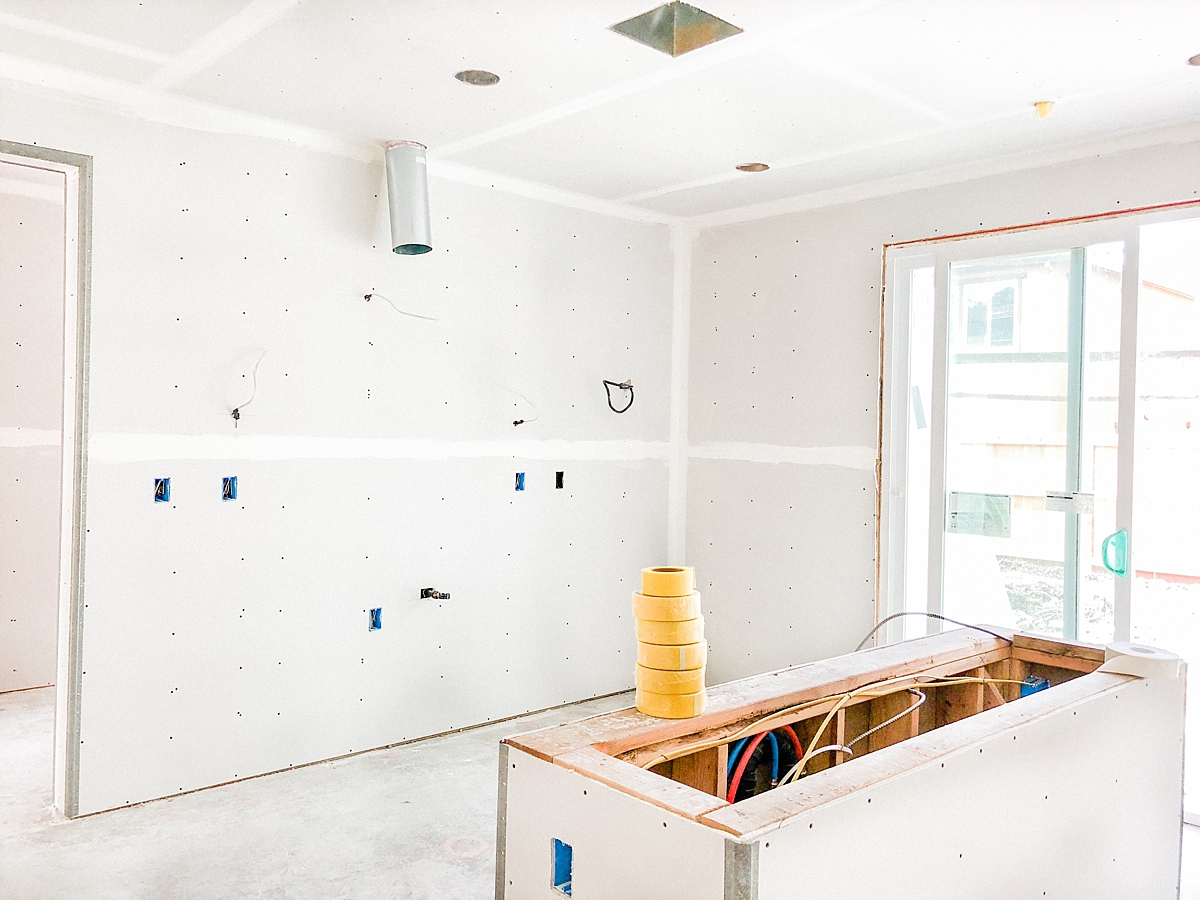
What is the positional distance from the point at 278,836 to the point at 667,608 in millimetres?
1897

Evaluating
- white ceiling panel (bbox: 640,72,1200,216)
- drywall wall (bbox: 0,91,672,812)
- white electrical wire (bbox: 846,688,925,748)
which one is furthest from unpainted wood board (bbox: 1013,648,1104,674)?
drywall wall (bbox: 0,91,672,812)

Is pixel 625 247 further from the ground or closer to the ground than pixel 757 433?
further from the ground

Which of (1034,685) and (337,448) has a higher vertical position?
(337,448)

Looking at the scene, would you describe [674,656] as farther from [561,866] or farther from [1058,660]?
[1058,660]

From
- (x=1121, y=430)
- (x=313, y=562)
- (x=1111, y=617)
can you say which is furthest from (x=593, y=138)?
(x=1111, y=617)

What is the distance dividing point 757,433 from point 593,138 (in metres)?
1.77

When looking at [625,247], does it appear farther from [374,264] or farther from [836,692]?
[836,692]

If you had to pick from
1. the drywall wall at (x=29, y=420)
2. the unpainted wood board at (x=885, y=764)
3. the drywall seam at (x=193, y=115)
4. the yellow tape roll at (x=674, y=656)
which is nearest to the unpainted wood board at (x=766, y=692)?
the yellow tape roll at (x=674, y=656)

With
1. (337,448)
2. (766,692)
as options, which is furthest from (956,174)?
(337,448)

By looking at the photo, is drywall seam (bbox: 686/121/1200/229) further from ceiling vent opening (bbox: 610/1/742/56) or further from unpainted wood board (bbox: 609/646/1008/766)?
unpainted wood board (bbox: 609/646/1008/766)

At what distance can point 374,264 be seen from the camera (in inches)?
147

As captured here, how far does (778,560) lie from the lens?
14.9 feet

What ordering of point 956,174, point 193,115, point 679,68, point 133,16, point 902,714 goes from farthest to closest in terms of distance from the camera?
point 956,174, point 193,115, point 679,68, point 133,16, point 902,714

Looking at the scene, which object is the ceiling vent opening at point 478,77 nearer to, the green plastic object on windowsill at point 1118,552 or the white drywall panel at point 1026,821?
the white drywall panel at point 1026,821
